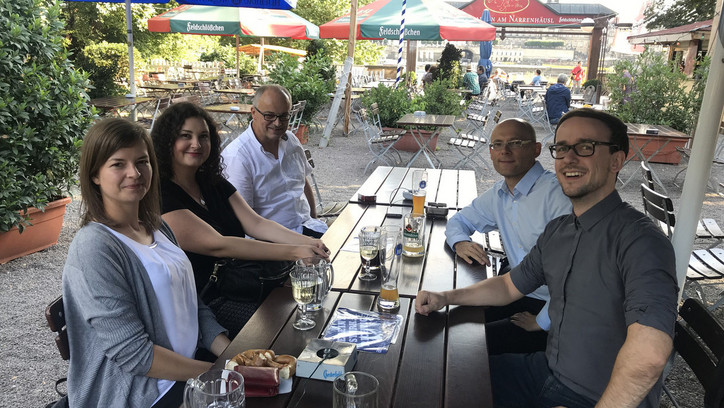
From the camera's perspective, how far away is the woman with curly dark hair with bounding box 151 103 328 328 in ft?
8.34

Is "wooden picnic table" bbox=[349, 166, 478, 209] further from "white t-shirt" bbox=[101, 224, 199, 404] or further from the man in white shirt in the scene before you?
"white t-shirt" bbox=[101, 224, 199, 404]

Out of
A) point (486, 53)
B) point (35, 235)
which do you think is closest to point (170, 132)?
point (35, 235)

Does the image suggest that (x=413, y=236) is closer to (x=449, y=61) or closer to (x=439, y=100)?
(x=439, y=100)

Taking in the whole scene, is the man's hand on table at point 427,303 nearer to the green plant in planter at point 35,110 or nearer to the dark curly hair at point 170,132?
the dark curly hair at point 170,132

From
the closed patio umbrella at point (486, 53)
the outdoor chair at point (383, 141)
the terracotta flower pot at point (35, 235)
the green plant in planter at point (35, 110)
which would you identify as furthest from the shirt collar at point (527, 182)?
the closed patio umbrella at point (486, 53)

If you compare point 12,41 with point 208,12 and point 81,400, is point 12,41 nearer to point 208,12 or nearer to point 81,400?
point 81,400

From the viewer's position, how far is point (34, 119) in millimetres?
4570

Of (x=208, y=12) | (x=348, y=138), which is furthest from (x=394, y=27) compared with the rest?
(x=208, y=12)

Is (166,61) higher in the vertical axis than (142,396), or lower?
higher

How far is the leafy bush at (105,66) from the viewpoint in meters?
11.4

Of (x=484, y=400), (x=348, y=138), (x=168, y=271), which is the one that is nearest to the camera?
(x=484, y=400)

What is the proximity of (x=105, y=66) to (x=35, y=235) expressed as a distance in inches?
323

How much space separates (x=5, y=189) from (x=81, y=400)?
3.24 meters

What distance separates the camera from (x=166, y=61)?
2033cm
